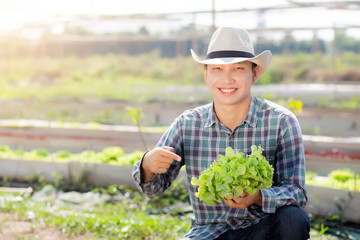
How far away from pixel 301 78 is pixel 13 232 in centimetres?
1407

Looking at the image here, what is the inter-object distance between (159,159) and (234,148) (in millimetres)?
421

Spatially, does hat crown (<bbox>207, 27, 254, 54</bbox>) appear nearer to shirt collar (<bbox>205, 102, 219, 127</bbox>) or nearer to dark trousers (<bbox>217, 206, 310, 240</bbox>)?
shirt collar (<bbox>205, 102, 219, 127</bbox>)

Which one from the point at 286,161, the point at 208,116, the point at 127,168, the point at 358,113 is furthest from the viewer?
the point at 358,113

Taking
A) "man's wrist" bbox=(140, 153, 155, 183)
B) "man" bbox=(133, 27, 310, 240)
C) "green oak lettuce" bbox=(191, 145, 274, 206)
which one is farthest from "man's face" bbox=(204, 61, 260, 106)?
"man's wrist" bbox=(140, 153, 155, 183)

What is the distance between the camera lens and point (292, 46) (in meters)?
21.4

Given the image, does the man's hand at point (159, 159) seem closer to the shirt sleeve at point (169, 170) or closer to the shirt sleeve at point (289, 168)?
the shirt sleeve at point (169, 170)

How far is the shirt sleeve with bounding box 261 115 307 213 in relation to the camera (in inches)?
82.8

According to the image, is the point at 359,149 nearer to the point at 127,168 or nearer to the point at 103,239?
the point at 127,168

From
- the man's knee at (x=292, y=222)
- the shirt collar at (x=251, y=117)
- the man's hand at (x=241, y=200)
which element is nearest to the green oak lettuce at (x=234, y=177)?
the man's hand at (x=241, y=200)

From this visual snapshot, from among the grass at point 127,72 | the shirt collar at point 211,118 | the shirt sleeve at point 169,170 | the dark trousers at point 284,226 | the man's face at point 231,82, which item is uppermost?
the man's face at point 231,82

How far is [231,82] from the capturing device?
2299 mm

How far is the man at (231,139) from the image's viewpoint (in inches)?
87.8

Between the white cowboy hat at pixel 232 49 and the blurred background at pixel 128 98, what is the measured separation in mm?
1521

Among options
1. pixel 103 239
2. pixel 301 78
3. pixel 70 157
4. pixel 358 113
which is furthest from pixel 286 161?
pixel 301 78
